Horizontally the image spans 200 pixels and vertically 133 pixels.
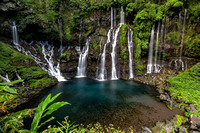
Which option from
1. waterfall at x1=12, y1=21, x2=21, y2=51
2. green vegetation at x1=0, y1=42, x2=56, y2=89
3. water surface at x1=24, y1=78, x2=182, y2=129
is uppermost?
waterfall at x1=12, y1=21, x2=21, y2=51

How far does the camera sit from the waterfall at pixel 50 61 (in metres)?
15.2

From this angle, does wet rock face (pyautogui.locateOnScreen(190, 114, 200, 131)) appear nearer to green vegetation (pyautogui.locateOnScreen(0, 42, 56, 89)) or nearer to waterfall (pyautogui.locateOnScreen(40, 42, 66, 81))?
green vegetation (pyautogui.locateOnScreen(0, 42, 56, 89))

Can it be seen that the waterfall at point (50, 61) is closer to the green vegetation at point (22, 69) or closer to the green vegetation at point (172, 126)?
the green vegetation at point (22, 69)

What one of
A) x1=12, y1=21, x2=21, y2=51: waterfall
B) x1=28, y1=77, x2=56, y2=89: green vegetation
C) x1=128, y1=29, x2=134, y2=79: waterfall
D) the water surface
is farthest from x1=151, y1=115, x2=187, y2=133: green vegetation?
x1=12, y1=21, x2=21, y2=51: waterfall

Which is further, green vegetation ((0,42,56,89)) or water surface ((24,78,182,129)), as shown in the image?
green vegetation ((0,42,56,89))

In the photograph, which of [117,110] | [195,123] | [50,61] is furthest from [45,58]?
[195,123]

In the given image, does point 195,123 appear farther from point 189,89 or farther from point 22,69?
point 22,69

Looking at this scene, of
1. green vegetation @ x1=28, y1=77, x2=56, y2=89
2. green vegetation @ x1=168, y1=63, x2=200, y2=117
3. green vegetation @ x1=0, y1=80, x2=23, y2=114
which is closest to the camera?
green vegetation @ x1=0, y1=80, x2=23, y2=114

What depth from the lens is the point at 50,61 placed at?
1658 centimetres

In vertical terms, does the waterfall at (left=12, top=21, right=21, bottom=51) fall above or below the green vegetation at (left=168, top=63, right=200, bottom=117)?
above

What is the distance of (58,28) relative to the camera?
18.8 m

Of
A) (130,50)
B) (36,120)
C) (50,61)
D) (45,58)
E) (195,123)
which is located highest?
(130,50)

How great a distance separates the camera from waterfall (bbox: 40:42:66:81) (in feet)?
49.8

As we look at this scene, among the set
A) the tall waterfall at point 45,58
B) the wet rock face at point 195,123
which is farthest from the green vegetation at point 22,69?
the wet rock face at point 195,123
